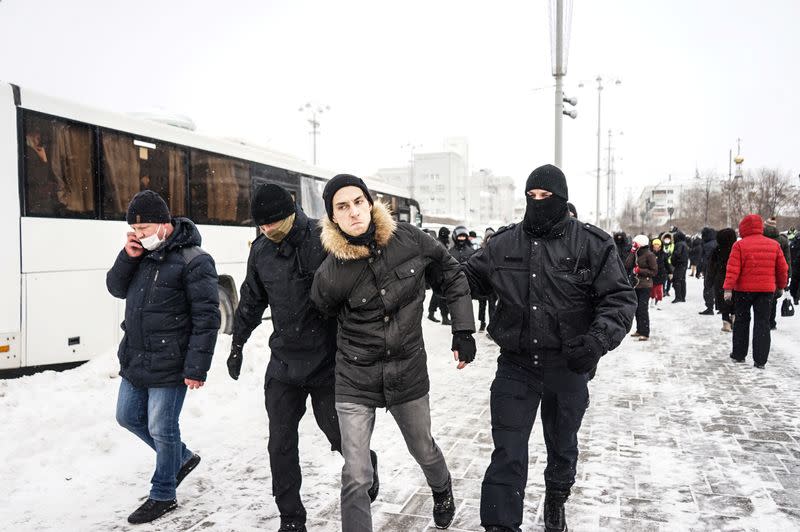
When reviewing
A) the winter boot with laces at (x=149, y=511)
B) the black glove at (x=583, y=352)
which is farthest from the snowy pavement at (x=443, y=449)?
the black glove at (x=583, y=352)

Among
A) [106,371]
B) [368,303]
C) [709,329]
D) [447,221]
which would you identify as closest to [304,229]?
[368,303]

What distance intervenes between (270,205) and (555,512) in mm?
2395

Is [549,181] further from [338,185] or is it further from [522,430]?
[522,430]

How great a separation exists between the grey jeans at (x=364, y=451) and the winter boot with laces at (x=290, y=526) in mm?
535

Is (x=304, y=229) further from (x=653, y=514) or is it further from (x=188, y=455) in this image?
(x=653, y=514)

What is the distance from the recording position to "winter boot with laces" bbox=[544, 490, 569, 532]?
3406mm

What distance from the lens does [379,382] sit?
3.12 metres

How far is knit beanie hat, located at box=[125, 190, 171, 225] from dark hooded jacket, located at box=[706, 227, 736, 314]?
9759 millimetres

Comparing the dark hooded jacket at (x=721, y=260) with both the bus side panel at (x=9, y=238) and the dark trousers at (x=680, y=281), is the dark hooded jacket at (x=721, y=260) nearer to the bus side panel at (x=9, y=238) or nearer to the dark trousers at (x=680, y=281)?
the dark trousers at (x=680, y=281)

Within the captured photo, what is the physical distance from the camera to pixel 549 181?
3307 mm

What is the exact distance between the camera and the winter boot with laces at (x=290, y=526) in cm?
334

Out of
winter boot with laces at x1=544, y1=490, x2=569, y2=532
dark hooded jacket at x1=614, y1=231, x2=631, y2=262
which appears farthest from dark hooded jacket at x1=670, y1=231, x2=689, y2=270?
winter boot with laces at x1=544, y1=490, x2=569, y2=532

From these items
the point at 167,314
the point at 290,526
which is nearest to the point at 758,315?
the point at 290,526

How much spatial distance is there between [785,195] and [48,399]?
150ft
